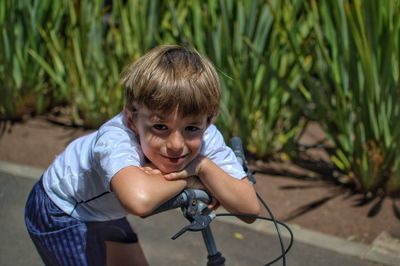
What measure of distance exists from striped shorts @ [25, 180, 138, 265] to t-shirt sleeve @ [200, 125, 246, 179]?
520 millimetres

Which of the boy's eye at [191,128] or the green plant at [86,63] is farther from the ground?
the boy's eye at [191,128]

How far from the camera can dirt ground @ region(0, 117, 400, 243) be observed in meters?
4.71

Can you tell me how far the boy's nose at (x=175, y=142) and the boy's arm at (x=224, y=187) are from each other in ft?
0.36

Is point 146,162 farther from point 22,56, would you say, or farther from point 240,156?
point 22,56

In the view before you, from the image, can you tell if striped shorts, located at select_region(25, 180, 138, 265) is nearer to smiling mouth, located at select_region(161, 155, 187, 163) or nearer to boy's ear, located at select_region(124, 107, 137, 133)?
boy's ear, located at select_region(124, 107, 137, 133)

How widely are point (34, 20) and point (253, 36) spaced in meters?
1.80

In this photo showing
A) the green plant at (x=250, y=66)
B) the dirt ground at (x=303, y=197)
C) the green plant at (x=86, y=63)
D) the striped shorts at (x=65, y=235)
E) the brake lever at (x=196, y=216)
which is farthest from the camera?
the green plant at (x=86, y=63)

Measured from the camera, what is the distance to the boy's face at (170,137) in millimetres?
2238

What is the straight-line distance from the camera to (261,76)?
18.4 feet

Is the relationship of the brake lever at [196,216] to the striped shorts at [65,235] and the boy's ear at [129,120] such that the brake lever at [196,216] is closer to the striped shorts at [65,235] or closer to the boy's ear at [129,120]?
the boy's ear at [129,120]

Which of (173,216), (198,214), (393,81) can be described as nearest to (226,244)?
(173,216)

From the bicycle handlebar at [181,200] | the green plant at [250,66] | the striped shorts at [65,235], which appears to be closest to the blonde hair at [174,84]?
the bicycle handlebar at [181,200]

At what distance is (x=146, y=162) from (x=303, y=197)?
2798 mm

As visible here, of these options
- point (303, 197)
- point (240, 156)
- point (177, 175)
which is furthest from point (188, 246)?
point (177, 175)
